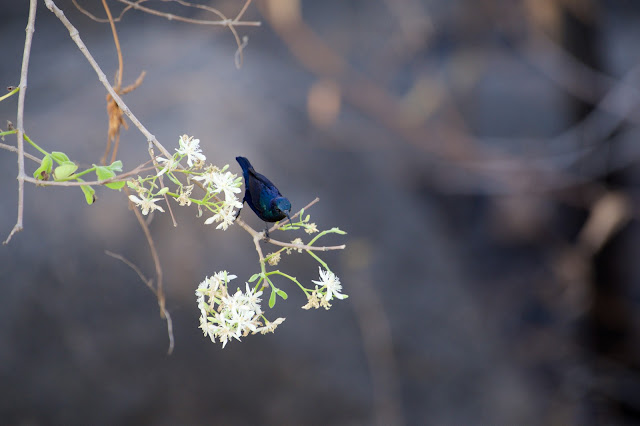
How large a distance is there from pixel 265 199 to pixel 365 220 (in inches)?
54.4

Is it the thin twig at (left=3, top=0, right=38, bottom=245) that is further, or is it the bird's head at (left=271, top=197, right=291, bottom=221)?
the bird's head at (left=271, top=197, right=291, bottom=221)

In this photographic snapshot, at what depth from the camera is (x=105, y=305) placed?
172cm

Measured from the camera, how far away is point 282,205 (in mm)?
583

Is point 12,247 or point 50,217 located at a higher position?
point 50,217

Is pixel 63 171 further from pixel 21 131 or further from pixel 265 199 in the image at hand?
pixel 265 199

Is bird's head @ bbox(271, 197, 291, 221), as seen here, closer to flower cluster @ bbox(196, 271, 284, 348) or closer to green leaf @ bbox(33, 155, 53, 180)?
flower cluster @ bbox(196, 271, 284, 348)

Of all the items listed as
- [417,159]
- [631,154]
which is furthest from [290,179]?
[631,154]

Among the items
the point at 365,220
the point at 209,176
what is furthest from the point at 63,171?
the point at 365,220

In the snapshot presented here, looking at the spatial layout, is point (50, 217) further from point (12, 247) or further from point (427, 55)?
point (427, 55)

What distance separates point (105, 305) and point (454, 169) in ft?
4.18

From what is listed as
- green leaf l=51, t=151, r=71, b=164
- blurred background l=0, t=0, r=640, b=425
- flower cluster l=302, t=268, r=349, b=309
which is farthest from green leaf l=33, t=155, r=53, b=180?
blurred background l=0, t=0, r=640, b=425

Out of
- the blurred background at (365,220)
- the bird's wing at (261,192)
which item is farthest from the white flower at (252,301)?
the blurred background at (365,220)

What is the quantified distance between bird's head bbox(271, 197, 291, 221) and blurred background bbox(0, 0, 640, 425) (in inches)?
46.8

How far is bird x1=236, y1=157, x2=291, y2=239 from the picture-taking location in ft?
1.93
